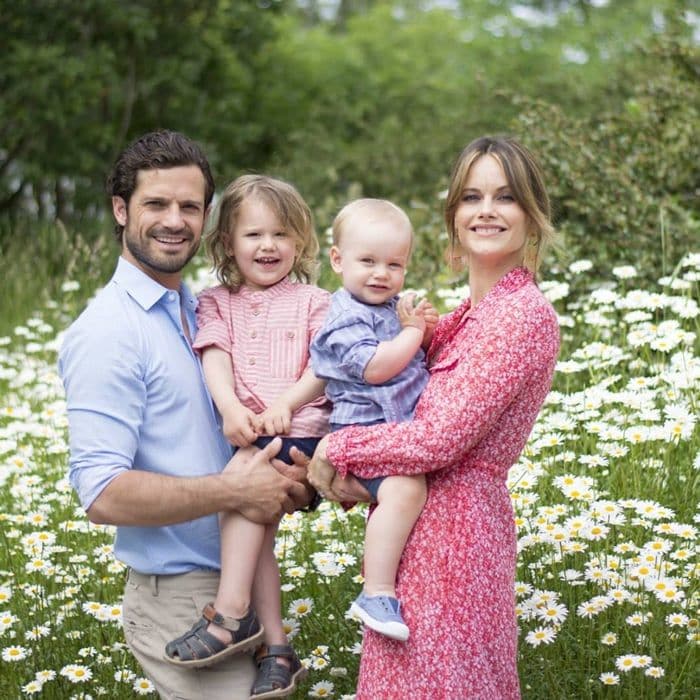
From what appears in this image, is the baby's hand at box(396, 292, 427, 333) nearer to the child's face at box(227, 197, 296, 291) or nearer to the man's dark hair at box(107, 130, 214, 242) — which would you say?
the child's face at box(227, 197, 296, 291)

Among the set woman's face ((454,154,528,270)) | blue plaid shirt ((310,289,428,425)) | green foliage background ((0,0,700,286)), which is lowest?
blue plaid shirt ((310,289,428,425))

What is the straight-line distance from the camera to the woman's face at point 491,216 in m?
3.16

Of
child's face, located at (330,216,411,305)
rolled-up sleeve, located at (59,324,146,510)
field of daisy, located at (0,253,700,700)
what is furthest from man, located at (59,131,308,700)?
field of daisy, located at (0,253,700,700)

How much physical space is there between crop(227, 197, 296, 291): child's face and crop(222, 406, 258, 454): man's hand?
436 mm

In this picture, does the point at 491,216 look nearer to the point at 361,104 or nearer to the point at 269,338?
the point at 269,338

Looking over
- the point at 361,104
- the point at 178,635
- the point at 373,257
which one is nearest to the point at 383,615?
the point at 178,635

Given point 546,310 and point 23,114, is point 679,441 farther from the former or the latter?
point 23,114

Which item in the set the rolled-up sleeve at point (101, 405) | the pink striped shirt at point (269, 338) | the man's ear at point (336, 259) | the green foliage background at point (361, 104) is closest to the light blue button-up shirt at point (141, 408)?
the rolled-up sleeve at point (101, 405)

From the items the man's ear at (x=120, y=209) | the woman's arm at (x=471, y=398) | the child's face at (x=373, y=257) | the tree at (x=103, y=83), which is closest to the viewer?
the woman's arm at (x=471, y=398)

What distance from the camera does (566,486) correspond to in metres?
4.46

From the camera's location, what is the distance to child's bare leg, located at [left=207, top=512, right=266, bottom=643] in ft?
10.9

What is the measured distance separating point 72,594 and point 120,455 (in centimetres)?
170

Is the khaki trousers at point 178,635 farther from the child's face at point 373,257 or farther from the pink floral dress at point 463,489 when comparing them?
the child's face at point 373,257

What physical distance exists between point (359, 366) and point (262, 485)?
1.57 ft
